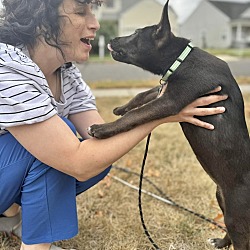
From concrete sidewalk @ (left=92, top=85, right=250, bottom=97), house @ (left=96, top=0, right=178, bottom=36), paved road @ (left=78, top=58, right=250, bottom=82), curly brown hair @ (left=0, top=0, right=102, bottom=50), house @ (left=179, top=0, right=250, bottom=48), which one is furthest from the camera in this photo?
house @ (left=179, top=0, right=250, bottom=48)

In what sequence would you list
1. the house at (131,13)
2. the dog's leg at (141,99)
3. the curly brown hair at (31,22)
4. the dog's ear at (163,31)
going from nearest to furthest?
1. the curly brown hair at (31,22)
2. the dog's ear at (163,31)
3. the dog's leg at (141,99)
4. the house at (131,13)

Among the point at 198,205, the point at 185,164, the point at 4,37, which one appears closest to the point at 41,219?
the point at 4,37

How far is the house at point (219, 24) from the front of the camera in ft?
107

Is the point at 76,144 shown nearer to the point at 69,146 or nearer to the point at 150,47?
the point at 69,146

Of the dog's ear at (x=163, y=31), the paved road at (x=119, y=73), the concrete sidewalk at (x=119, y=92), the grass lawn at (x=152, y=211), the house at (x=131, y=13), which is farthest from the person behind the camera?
the house at (x=131, y=13)

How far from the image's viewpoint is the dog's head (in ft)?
6.57

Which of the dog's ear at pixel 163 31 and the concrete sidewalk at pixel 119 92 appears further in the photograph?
the concrete sidewalk at pixel 119 92

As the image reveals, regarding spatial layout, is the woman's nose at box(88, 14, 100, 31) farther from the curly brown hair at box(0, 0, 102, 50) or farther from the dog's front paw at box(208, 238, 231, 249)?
the dog's front paw at box(208, 238, 231, 249)

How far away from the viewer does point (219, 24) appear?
35.4 meters

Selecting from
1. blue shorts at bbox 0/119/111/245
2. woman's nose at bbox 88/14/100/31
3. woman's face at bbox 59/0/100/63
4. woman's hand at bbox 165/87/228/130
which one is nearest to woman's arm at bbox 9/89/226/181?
woman's hand at bbox 165/87/228/130

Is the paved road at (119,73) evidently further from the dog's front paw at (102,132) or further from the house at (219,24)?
the house at (219,24)

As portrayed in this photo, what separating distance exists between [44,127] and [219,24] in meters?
35.6

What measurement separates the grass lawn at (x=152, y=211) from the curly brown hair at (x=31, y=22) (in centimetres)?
104

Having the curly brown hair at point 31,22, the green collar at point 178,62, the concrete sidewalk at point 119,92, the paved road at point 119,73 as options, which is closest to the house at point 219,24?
the paved road at point 119,73
